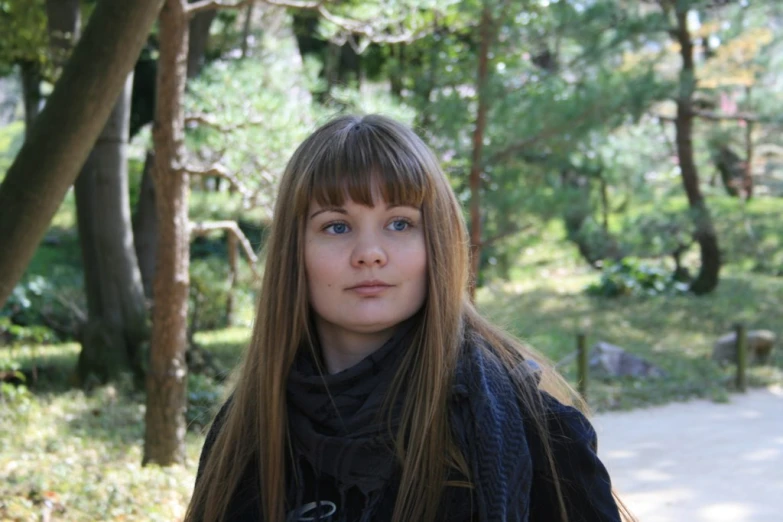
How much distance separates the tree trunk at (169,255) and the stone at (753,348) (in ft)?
22.3

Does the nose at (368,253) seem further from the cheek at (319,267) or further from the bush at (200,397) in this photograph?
the bush at (200,397)

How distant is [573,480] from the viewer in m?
1.42

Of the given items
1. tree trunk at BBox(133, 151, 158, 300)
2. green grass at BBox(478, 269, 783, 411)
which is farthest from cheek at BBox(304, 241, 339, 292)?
tree trunk at BBox(133, 151, 158, 300)

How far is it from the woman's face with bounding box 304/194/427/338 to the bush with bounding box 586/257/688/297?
→ 13377mm

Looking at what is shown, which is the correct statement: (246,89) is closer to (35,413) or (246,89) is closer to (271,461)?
(35,413)

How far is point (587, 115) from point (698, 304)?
6003mm

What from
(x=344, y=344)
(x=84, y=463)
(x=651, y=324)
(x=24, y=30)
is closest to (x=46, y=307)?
(x=24, y=30)

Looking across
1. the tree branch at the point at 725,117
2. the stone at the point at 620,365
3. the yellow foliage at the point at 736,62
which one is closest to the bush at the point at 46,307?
the stone at the point at 620,365

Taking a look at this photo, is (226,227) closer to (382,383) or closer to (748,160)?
(382,383)

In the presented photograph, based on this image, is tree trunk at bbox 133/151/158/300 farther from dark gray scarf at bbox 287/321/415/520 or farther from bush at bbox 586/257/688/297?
dark gray scarf at bbox 287/321/415/520

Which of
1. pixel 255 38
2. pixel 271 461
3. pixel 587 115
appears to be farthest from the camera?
pixel 255 38

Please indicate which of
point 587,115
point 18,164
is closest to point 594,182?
point 587,115

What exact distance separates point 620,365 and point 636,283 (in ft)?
18.1

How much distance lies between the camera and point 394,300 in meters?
1.51
